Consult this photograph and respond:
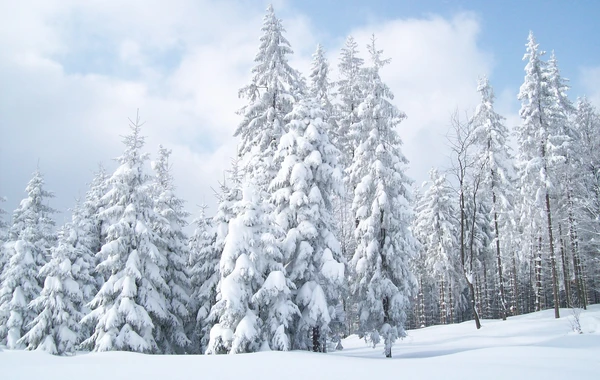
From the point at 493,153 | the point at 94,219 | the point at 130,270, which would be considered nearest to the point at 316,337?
the point at 130,270

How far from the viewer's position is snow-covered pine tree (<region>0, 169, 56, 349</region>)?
83.5 feet

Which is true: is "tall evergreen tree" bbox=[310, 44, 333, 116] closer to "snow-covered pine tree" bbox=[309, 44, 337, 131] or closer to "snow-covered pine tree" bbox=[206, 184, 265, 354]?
"snow-covered pine tree" bbox=[309, 44, 337, 131]

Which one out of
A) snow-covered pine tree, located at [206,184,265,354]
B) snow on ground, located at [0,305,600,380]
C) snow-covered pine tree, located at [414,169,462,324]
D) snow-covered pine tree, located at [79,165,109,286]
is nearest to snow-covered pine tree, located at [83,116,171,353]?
snow-covered pine tree, located at [206,184,265,354]

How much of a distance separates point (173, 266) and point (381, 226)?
1236 centimetres

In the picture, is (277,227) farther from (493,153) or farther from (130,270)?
(493,153)

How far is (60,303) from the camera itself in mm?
23391

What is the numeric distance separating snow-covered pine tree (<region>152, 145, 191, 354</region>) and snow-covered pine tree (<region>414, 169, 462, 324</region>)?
25877mm

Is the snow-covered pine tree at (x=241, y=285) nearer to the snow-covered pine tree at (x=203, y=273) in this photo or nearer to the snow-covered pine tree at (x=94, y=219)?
the snow-covered pine tree at (x=203, y=273)

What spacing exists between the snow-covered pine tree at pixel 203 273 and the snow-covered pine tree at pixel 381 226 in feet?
25.1

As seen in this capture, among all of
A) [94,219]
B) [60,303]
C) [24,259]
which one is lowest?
[60,303]

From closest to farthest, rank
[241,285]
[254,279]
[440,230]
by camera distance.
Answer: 1. [241,285]
2. [254,279]
3. [440,230]

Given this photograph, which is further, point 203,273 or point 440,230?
point 440,230

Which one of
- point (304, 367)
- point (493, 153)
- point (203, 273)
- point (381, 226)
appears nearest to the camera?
point (304, 367)

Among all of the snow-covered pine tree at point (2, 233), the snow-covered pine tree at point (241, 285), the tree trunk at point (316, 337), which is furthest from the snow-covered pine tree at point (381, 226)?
the snow-covered pine tree at point (2, 233)
